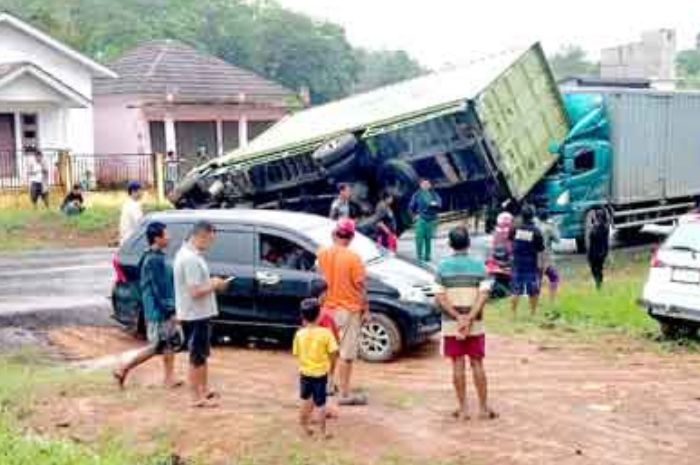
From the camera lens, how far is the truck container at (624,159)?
21359mm

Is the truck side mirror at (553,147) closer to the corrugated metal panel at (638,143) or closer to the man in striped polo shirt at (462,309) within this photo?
the corrugated metal panel at (638,143)

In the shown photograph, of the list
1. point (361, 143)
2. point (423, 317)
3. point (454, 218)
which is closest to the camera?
point (423, 317)

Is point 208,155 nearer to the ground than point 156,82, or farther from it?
nearer to the ground

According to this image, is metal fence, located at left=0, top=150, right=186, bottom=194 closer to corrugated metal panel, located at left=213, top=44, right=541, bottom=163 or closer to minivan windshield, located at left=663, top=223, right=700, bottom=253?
corrugated metal panel, located at left=213, top=44, right=541, bottom=163

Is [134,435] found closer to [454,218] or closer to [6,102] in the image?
[454,218]

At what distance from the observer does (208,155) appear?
130ft

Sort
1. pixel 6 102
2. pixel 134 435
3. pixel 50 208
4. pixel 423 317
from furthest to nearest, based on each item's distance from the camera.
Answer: pixel 6 102, pixel 50 208, pixel 423 317, pixel 134 435

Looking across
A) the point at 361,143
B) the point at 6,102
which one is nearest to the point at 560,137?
the point at 361,143

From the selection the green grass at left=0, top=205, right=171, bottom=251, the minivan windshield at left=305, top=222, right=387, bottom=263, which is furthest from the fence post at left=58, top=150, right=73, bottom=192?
the minivan windshield at left=305, top=222, right=387, bottom=263

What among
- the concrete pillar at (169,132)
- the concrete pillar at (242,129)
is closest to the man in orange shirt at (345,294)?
the concrete pillar at (169,132)

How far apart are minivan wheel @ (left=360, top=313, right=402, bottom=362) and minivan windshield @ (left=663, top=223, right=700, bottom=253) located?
3.23 meters

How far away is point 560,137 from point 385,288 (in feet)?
34.9

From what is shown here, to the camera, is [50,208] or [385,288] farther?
[50,208]

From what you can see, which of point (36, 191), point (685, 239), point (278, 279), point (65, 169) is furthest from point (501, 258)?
point (65, 169)
